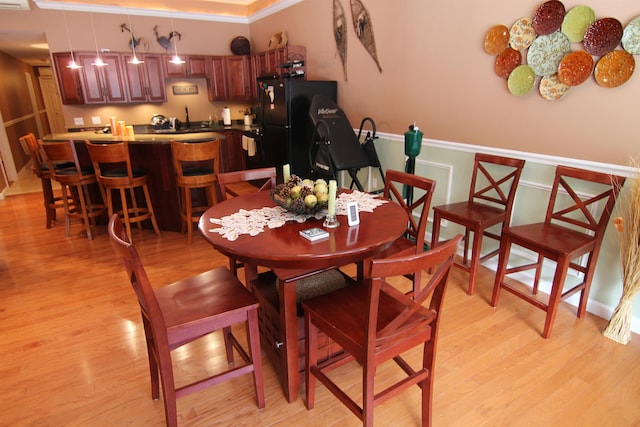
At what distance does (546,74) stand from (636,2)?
0.56m

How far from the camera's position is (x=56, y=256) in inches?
138

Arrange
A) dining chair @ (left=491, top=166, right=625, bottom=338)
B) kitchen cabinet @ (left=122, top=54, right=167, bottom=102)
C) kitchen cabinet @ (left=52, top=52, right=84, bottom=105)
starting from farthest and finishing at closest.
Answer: kitchen cabinet @ (left=122, top=54, right=167, bottom=102) → kitchen cabinet @ (left=52, top=52, right=84, bottom=105) → dining chair @ (left=491, top=166, right=625, bottom=338)

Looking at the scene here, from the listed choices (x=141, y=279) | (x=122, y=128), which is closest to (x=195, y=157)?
(x=122, y=128)

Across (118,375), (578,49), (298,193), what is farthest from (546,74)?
(118,375)

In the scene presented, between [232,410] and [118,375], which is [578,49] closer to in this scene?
[232,410]

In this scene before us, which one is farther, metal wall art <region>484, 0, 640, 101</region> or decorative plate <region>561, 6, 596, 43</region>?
decorative plate <region>561, 6, 596, 43</region>

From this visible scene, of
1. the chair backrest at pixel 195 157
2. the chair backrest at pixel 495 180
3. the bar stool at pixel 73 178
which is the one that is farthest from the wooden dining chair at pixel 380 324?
the bar stool at pixel 73 178

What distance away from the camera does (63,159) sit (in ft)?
12.0

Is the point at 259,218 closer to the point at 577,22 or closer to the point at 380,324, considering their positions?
the point at 380,324

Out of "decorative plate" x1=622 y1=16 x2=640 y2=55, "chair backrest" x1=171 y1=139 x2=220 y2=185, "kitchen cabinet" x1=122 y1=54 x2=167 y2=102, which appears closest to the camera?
"decorative plate" x1=622 y1=16 x2=640 y2=55

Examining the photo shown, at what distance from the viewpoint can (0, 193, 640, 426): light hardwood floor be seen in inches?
69.9

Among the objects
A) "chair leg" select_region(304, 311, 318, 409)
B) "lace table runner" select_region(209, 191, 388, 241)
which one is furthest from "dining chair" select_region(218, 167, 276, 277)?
"chair leg" select_region(304, 311, 318, 409)

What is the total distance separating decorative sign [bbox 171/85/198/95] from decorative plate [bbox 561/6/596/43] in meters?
5.60

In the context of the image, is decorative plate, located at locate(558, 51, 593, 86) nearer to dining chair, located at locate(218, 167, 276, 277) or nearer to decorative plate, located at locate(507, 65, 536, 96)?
decorative plate, located at locate(507, 65, 536, 96)
